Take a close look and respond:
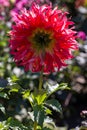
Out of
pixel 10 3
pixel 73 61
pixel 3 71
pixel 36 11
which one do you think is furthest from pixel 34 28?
pixel 10 3

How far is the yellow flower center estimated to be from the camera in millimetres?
2305

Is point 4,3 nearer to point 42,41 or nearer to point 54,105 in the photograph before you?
point 42,41

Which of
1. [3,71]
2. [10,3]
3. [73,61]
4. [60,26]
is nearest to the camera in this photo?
[60,26]

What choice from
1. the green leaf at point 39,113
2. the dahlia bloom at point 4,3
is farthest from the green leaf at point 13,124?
the dahlia bloom at point 4,3

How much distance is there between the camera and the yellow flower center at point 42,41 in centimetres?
231

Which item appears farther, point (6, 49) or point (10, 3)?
point (10, 3)

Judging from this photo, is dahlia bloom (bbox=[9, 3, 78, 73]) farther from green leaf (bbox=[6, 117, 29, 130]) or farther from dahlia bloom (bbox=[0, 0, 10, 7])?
dahlia bloom (bbox=[0, 0, 10, 7])

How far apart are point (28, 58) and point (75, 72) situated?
6.11ft

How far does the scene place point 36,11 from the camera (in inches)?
88.5

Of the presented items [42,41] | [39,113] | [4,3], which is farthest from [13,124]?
[4,3]

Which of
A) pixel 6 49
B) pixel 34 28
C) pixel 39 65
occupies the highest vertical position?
pixel 34 28

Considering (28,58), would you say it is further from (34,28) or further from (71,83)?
(71,83)

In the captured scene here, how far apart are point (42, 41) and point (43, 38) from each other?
0.8 inches

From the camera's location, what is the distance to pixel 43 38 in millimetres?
2354
